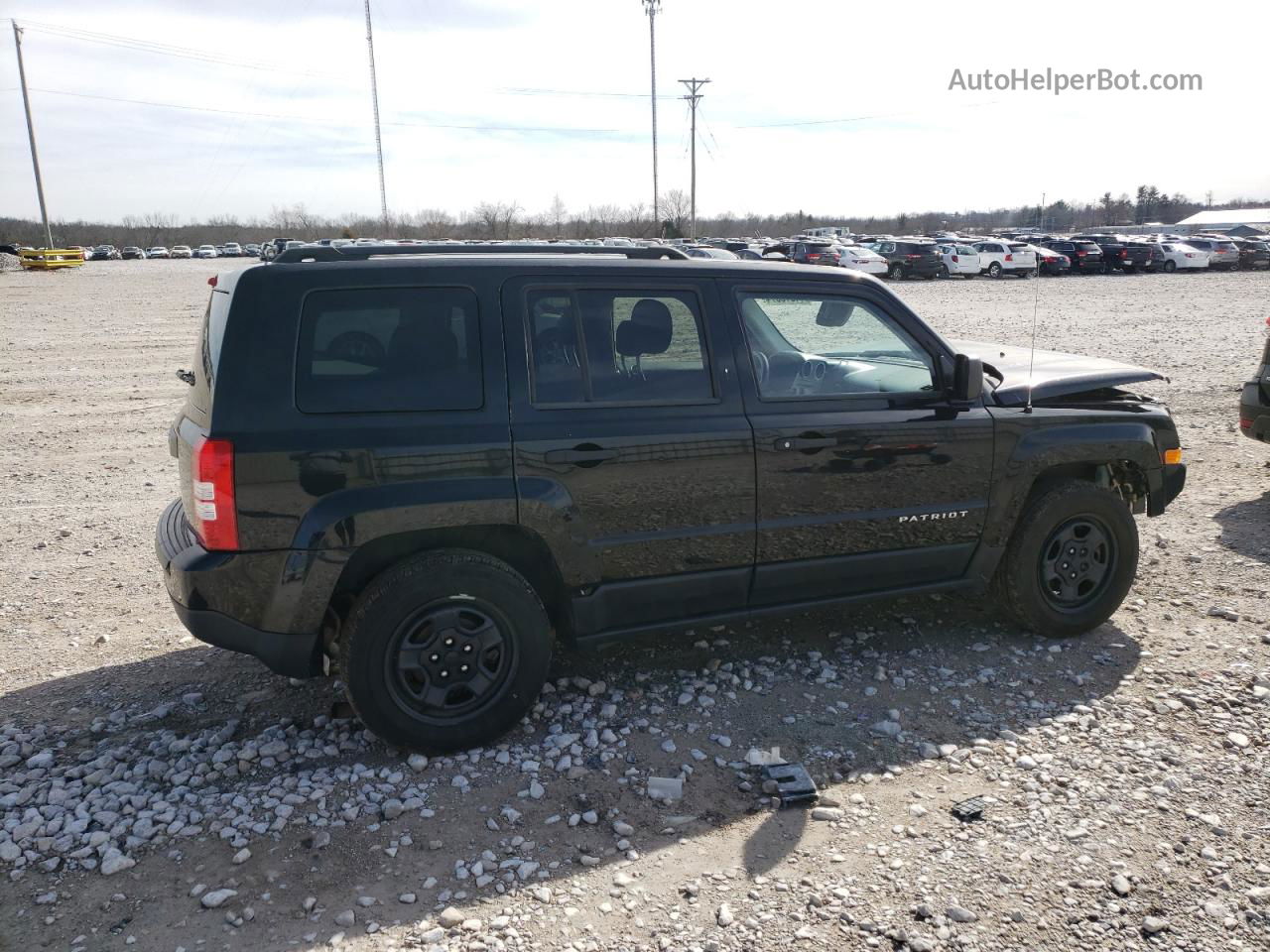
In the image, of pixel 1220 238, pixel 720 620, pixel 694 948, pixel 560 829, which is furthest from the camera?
pixel 1220 238

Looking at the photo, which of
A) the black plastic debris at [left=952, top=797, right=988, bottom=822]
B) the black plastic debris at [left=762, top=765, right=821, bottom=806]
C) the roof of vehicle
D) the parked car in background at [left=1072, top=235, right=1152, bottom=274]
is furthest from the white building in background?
the black plastic debris at [left=762, top=765, right=821, bottom=806]

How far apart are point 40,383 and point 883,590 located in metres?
13.1

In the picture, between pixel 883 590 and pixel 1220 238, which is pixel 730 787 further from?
pixel 1220 238

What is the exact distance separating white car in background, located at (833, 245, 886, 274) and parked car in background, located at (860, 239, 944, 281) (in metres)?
0.56

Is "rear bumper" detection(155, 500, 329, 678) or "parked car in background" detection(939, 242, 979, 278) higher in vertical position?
"parked car in background" detection(939, 242, 979, 278)

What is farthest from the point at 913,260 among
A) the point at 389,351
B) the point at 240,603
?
the point at 240,603

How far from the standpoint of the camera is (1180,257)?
44375 mm

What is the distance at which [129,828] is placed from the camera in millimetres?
3574

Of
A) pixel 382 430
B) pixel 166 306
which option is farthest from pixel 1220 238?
pixel 382 430

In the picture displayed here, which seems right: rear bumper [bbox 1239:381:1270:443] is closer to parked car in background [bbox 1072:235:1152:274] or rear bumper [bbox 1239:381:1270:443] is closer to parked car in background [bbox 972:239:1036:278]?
parked car in background [bbox 972:239:1036:278]

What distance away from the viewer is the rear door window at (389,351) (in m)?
3.78

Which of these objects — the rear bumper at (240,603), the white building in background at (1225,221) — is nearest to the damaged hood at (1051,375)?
A: the rear bumper at (240,603)

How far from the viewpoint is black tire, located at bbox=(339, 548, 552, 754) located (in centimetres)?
385

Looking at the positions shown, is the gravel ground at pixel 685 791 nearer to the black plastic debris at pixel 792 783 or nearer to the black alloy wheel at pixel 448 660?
the black plastic debris at pixel 792 783
